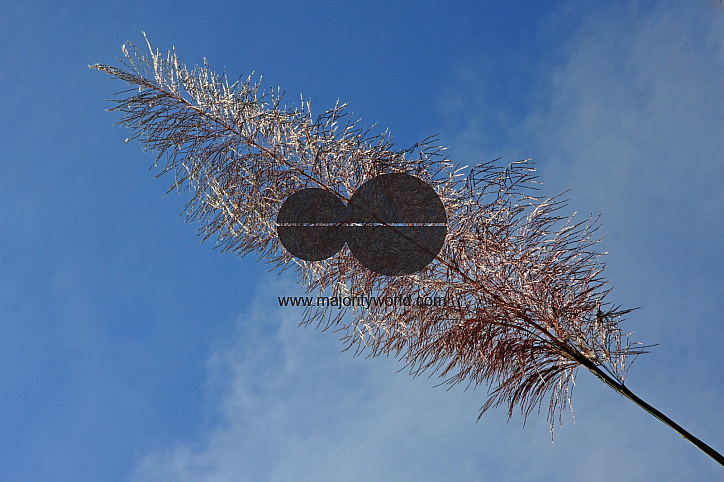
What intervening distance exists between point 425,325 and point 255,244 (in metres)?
A: 0.81

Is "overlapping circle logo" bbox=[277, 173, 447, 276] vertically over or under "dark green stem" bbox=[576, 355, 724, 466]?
over

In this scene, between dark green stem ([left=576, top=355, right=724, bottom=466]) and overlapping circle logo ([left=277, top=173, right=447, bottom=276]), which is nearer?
dark green stem ([left=576, top=355, right=724, bottom=466])

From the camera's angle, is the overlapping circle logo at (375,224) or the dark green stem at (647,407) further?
the overlapping circle logo at (375,224)

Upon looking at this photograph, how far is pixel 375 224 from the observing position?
2375 millimetres

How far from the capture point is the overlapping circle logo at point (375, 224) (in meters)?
2.37

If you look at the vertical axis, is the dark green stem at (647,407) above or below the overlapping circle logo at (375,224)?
below

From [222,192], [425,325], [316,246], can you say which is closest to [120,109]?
[222,192]

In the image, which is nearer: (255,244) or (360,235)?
(360,235)

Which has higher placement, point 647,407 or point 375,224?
point 375,224

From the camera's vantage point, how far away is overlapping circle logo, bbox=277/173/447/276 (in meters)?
2.37

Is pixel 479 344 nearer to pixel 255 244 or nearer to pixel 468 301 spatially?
pixel 468 301

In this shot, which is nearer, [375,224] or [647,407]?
[647,407]

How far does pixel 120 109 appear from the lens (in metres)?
2.51

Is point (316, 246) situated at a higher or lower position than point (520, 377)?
higher
